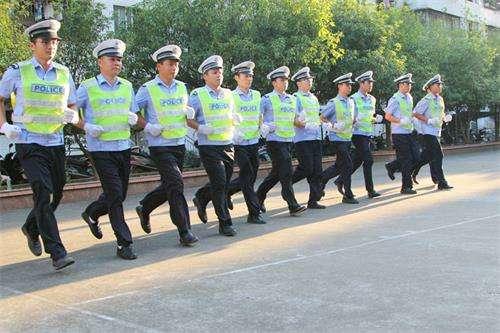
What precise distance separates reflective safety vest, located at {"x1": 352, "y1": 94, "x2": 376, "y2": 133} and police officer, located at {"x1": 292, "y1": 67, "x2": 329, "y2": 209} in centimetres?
126

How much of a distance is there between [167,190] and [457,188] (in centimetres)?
694

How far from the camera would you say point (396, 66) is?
2072cm

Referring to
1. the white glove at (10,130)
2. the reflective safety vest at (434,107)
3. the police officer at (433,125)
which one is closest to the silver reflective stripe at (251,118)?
the white glove at (10,130)

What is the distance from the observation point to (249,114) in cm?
891

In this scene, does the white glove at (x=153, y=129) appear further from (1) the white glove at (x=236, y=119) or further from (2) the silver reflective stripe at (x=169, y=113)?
(1) the white glove at (x=236, y=119)

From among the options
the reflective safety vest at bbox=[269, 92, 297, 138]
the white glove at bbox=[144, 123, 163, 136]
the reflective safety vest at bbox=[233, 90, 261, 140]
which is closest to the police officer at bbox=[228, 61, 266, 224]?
the reflective safety vest at bbox=[233, 90, 261, 140]

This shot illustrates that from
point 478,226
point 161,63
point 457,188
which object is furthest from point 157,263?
point 457,188

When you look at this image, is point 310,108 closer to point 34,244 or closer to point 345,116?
point 345,116

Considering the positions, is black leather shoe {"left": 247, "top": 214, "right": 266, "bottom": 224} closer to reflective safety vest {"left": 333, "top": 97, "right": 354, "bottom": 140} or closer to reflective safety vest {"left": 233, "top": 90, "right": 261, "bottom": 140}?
reflective safety vest {"left": 233, "top": 90, "right": 261, "bottom": 140}

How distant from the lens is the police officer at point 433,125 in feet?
40.1

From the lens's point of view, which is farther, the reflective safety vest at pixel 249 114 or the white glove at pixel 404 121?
the white glove at pixel 404 121

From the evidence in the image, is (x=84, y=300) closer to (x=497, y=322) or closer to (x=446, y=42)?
(x=497, y=322)

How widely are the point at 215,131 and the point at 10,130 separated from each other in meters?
2.63

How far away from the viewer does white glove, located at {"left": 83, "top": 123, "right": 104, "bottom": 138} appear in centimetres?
659
